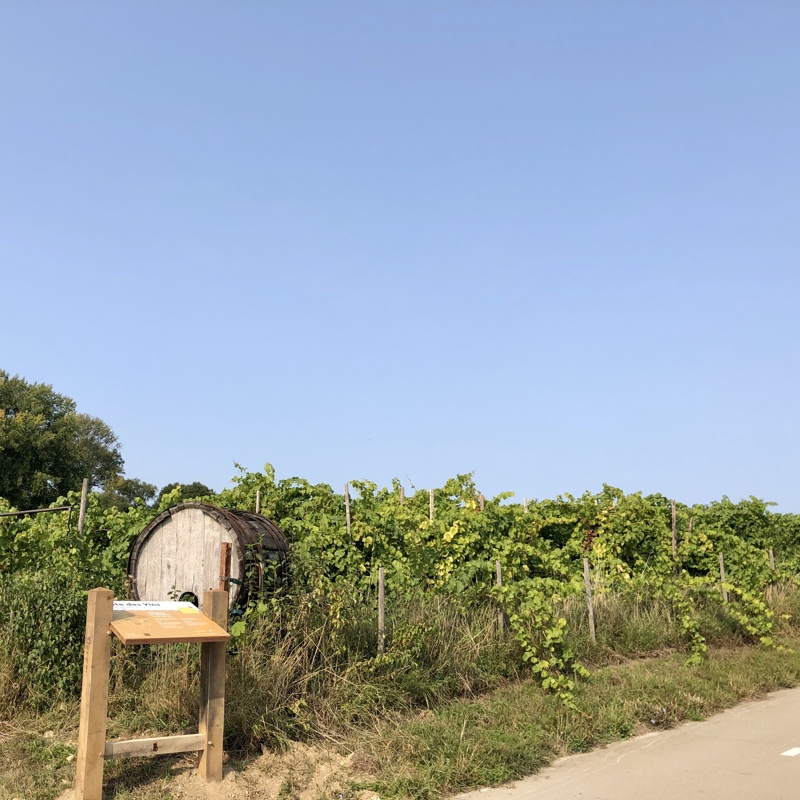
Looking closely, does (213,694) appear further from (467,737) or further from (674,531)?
(674,531)

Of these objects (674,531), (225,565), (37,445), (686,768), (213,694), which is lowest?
(686,768)

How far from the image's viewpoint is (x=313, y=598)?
7.06m

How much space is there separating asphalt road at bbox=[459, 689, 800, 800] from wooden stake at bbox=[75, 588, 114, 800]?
2512mm

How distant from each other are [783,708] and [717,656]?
6.79 feet

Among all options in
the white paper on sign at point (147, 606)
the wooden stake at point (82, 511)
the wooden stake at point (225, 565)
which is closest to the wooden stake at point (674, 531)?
the wooden stake at point (225, 565)

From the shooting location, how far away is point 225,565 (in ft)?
24.2

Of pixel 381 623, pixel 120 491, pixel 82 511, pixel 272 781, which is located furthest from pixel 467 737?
pixel 120 491

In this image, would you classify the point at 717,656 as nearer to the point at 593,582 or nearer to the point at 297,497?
the point at 593,582

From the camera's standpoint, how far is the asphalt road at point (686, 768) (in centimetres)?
574

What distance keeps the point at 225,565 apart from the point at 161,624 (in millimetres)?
1806

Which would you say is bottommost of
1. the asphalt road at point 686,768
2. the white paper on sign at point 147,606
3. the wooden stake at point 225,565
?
the asphalt road at point 686,768

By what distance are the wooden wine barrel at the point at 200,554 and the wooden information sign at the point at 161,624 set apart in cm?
136

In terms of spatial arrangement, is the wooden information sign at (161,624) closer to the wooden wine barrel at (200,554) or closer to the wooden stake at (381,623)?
the wooden wine barrel at (200,554)

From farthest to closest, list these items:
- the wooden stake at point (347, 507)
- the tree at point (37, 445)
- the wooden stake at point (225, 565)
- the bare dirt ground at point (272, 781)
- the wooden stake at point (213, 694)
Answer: the tree at point (37, 445) < the wooden stake at point (347, 507) < the wooden stake at point (225, 565) < the wooden stake at point (213, 694) < the bare dirt ground at point (272, 781)
